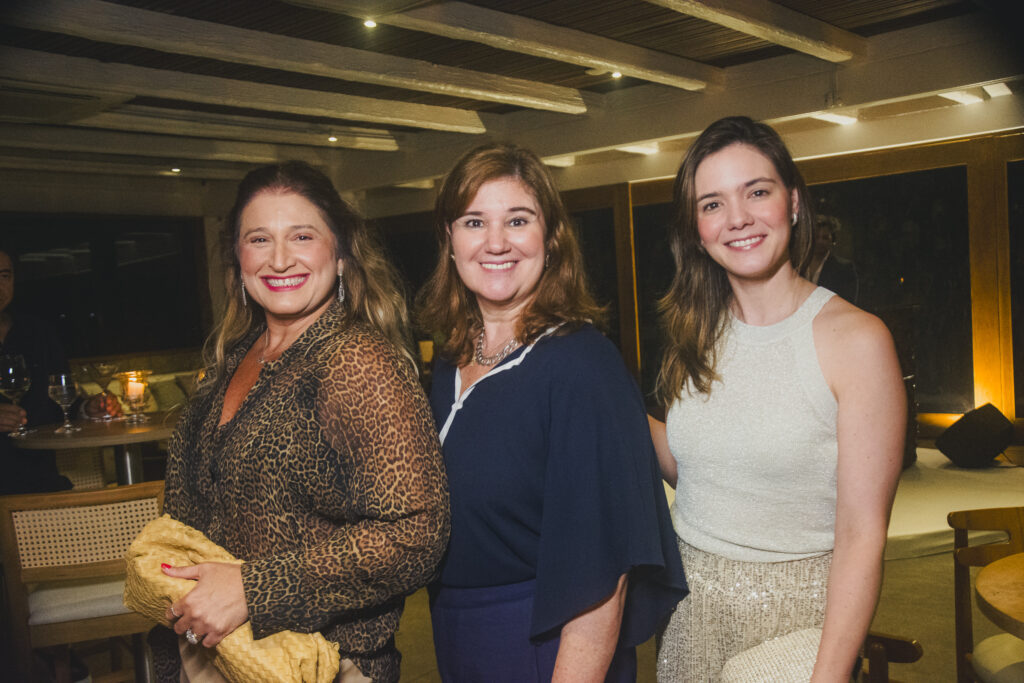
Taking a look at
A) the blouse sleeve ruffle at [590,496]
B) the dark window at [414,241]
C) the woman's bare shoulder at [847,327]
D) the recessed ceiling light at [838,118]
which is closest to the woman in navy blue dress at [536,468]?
the blouse sleeve ruffle at [590,496]

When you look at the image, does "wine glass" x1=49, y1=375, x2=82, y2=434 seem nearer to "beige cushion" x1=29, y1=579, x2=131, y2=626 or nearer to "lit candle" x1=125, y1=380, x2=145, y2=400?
"lit candle" x1=125, y1=380, x2=145, y2=400

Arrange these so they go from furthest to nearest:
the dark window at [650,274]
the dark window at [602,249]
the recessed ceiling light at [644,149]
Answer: the dark window at [602,249] < the dark window at [650,274] < the recessed ceiling light at [644,149]

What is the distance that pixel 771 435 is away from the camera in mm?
1536

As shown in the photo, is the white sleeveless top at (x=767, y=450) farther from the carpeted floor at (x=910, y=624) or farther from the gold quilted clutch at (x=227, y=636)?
the carpeted floor at (x=910, y=624)

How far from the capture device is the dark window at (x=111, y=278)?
9320 millimetres

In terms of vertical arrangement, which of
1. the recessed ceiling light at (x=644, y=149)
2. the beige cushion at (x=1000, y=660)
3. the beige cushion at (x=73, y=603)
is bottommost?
the beige cushion at (x=1000, y=660)

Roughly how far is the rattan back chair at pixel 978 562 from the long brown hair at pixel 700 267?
56.5 inches

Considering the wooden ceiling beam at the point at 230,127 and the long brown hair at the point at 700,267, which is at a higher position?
the wooden ceiling beam at the point at 230,127

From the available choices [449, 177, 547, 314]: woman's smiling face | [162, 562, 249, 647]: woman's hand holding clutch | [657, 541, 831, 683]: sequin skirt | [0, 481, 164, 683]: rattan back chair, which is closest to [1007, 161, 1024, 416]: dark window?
[657, 541, 831, 683]: sequin skirt

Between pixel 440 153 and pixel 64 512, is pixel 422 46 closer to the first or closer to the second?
pixel 440 153

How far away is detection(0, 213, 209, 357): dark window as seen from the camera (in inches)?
367

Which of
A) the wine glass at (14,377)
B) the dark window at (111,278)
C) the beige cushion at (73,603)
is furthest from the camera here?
the dark window at (111,278)

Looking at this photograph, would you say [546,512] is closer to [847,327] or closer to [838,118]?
[847,327]

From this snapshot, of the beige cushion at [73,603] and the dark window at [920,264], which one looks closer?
the beige cushion at [73,603]
